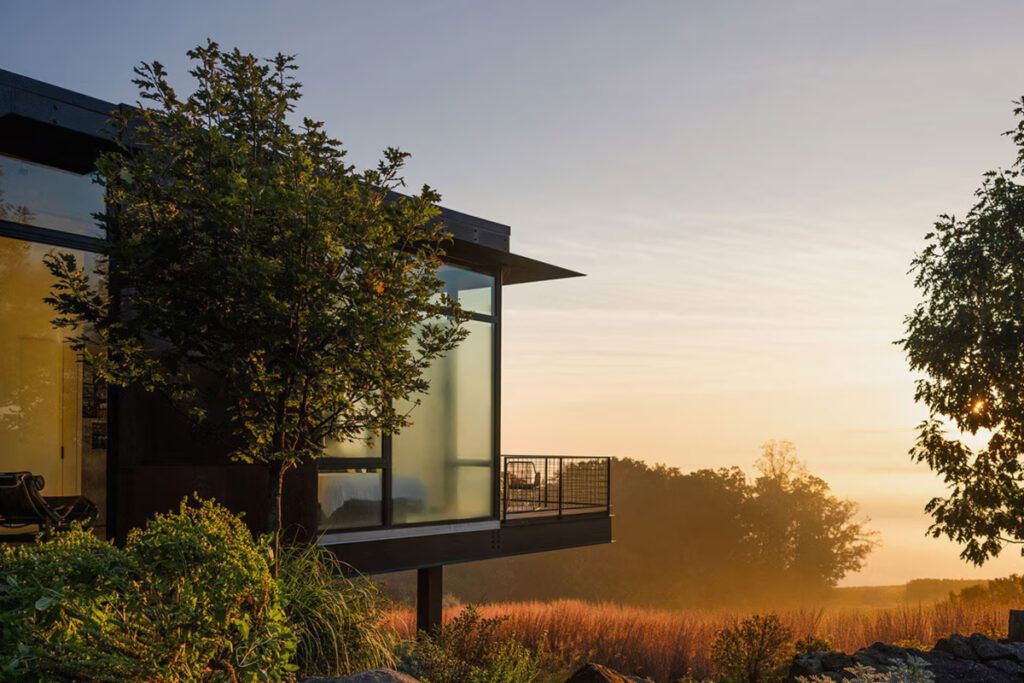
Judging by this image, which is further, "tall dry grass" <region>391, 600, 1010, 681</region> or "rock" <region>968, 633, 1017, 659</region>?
"tall dry grass" <region>391, 600, 1010, 681</region>

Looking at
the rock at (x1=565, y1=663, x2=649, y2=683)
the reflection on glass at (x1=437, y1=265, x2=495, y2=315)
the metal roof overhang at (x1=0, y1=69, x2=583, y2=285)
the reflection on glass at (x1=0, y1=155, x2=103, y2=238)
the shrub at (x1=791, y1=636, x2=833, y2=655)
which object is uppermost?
the metal roof overhang at (x1=0, y1=69, x2=583, y2=285)

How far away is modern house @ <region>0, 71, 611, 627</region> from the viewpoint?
7527 millimetres

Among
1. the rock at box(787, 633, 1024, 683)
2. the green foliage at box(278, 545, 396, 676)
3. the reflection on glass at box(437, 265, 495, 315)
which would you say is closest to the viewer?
the green foliage at box(278, 545, 396, 676)

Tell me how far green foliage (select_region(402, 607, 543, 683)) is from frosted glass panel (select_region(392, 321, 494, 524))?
8.83 feet

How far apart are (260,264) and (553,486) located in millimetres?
8423

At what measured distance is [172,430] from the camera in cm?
803

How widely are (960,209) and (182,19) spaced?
1197 centimetres

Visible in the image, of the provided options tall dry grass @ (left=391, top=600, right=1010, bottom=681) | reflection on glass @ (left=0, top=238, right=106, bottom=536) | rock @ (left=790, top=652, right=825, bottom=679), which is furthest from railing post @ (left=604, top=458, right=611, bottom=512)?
reflection on glass @ (left=0, top=238, right=106, bottom=536)

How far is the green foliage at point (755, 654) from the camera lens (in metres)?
9.30

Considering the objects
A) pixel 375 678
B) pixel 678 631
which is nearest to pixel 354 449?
pixel 678 631

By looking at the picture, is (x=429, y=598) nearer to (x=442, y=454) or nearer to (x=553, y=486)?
(x=442, y=454)

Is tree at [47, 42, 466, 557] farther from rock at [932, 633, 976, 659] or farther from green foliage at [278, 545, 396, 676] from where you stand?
rock at [932, 633, 976, 659]

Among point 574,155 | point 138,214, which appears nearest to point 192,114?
point 138,214

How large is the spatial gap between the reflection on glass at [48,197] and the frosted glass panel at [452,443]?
4241 millimetres
